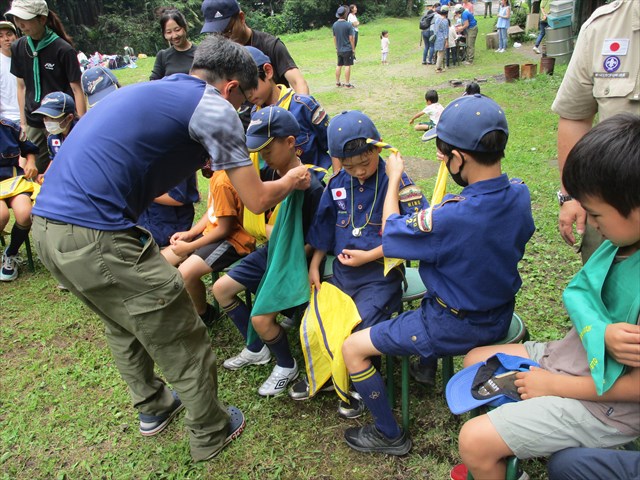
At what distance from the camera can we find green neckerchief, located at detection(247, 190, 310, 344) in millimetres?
2791

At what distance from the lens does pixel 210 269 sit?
3.28 metres

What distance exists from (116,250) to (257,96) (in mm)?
1471

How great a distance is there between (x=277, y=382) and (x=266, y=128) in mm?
1486

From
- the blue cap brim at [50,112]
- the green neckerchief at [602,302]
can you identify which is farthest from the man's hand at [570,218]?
Answer: the blue cap brim at [50,112]

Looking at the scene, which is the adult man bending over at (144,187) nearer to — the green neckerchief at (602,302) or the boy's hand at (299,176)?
the boy's hand at (299,176)

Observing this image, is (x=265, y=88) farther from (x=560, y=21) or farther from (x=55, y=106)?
(x=560, y=21)

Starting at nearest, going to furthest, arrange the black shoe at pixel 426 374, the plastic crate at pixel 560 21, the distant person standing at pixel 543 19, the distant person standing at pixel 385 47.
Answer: the black shoe at pixel 426 374, the plastic crate at pixel 560 21, the distant person standing at pixel 543 19, the distant person standing at pixel 385 47

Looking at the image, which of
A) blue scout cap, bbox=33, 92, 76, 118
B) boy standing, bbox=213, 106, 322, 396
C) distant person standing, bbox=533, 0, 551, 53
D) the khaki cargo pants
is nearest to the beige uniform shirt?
boy standing, bbox=213, 106, 322, 396

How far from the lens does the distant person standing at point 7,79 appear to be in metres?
5.32

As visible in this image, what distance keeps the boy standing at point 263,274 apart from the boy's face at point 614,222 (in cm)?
158

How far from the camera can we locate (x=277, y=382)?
3002 millimetres

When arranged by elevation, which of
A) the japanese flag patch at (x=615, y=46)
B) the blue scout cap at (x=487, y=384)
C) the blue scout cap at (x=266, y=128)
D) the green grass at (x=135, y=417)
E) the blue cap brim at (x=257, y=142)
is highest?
the japanese flag patch at (x=615, y=46)

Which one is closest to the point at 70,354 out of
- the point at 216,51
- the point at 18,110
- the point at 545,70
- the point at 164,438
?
the point at 164,438

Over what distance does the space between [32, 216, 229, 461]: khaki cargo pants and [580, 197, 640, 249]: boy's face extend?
1700 millimetres
